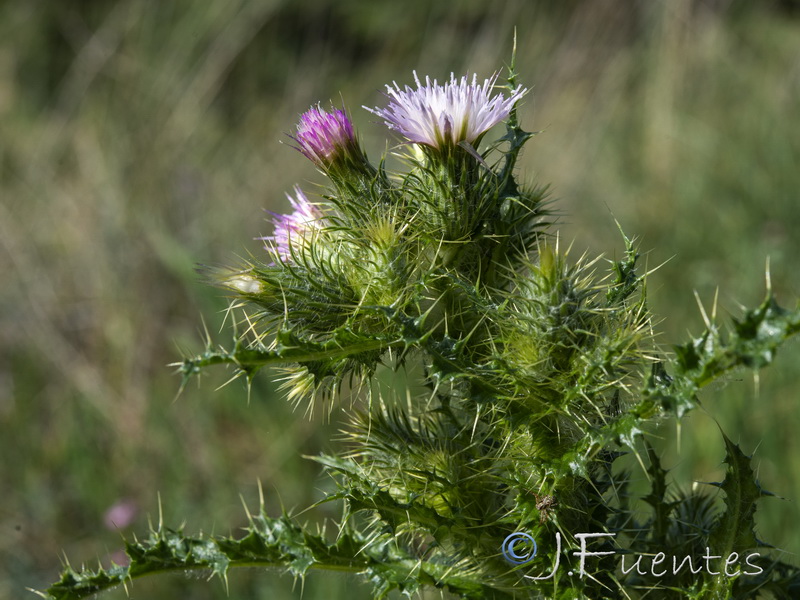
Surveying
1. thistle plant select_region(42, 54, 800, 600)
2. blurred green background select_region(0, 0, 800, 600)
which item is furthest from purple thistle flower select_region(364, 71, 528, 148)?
blurred green background select_region(0, 0, 800, 600)

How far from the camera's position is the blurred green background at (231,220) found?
396cm

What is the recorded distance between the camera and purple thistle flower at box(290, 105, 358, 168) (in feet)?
6.55

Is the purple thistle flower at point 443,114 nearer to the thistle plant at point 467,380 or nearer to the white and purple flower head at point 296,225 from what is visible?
the thistle plant at point 467,380

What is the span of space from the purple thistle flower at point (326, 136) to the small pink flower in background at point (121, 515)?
2419 mm

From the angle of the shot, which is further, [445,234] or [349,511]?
[445,234]

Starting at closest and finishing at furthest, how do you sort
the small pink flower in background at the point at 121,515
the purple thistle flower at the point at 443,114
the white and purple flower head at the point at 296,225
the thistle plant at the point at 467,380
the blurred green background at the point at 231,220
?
the thistle plant at the point at 467,380 < the purple thistle flower at the point at 443,114 < the white and purple flower head at the point at 296,225 < the small pink flower in background at the point at 121,515 < the blurred green background at the point at 231,220

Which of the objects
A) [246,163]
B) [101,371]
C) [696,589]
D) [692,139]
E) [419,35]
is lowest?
[696,589]

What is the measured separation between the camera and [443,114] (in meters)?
1.90

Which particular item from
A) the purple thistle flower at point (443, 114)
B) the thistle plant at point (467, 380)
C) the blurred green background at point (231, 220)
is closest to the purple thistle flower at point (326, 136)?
the thistle plant at point (467, 380)

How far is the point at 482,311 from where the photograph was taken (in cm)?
180

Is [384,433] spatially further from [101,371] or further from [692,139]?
[692,139]

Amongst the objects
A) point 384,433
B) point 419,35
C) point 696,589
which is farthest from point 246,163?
point 696,589

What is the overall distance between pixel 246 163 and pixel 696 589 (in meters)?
6.27

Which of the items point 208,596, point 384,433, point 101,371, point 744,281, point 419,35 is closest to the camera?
point 384,433
